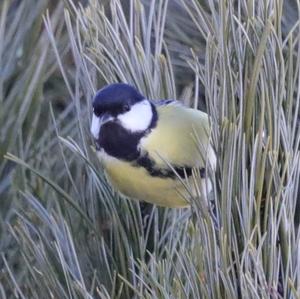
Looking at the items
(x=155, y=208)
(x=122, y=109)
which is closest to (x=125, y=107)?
(x=122, y=109)

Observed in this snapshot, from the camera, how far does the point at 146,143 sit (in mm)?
1070

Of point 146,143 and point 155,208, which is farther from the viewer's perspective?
point 146,143

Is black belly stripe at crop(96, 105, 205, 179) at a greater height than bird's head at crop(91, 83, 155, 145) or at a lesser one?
lesser

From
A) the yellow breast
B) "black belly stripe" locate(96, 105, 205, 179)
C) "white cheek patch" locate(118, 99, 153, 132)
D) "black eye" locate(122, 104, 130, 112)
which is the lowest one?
the yellow breast

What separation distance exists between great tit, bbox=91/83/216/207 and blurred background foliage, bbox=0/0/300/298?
0.11 ft

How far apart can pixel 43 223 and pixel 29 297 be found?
0.23ft

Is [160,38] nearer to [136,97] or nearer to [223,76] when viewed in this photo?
[136,97]

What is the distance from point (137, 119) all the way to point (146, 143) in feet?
0.12

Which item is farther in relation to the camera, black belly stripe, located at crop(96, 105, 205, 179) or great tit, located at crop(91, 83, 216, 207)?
black belly stripe, located at crop(96, 105, 205, 179)

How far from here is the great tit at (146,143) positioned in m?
0.94

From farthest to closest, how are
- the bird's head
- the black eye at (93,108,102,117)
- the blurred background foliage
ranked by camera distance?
1. the black eye at (93,108,102,117)
2. the bird's head
3. the blurred background foliage

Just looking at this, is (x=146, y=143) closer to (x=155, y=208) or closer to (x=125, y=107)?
(x=125, y=107)

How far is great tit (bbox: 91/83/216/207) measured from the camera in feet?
3.07

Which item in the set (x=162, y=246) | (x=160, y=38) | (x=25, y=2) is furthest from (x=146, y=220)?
(x=25, y=2)
